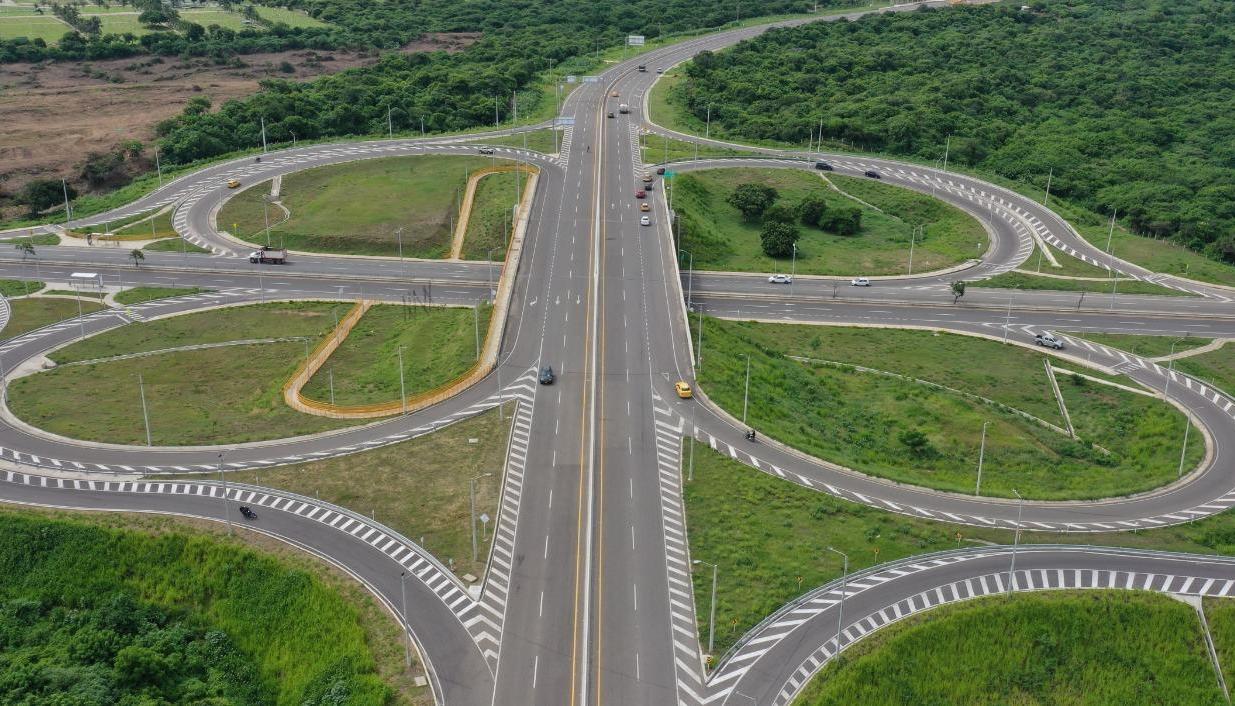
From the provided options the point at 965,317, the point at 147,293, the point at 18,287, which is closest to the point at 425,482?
the point at 147,293

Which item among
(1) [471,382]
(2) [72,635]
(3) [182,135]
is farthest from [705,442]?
(3) [182,135]

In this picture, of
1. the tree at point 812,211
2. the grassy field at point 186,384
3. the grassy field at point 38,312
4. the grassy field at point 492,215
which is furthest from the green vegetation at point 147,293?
the tree at point 812,211

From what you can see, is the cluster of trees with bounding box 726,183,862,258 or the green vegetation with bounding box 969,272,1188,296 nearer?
the green vegetation with bounding box 969,272,1188,296

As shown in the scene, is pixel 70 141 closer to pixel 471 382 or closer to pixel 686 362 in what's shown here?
pixel 471 382

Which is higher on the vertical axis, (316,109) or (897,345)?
(316,109)

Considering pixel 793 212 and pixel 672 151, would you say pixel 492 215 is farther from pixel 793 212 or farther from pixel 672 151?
pixel 672 151

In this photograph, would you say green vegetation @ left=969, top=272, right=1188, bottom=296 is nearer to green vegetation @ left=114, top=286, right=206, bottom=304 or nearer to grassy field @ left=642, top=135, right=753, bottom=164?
grassy field @ left=642, top=135, right=753, bottom=164

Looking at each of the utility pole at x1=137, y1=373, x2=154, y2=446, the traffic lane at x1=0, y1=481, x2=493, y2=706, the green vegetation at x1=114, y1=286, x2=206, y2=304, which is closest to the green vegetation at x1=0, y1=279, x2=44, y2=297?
the green vegetation at x1=114, y1=286, x2=206, y2=304
